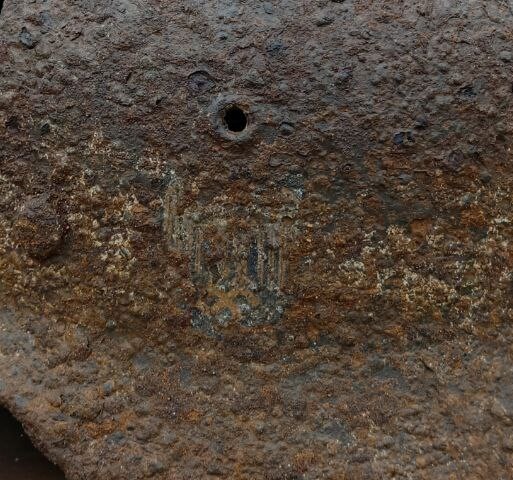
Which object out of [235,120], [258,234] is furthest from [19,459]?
[235,120]

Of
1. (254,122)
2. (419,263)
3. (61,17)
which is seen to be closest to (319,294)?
(419,263)

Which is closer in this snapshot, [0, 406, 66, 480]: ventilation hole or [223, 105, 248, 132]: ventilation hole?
[223, 105, 248, 132]: ventilation hole

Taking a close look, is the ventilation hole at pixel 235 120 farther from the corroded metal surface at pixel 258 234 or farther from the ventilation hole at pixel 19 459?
the ventilation hole at pixel 19 459

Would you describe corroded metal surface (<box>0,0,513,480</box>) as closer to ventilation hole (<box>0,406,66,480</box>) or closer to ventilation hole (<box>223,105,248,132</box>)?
Result: ventilation hole (<box>223,105,248,132</box>)

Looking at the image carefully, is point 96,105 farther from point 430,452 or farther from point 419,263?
point 430,452

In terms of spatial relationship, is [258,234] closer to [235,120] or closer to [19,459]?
[235,120]

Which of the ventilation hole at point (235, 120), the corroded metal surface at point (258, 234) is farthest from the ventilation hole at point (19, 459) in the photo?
the ventilation hole at point (235, 120)

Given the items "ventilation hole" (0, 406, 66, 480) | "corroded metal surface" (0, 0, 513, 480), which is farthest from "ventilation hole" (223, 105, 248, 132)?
"ventilation hole" (0, 406, 66, 480)
